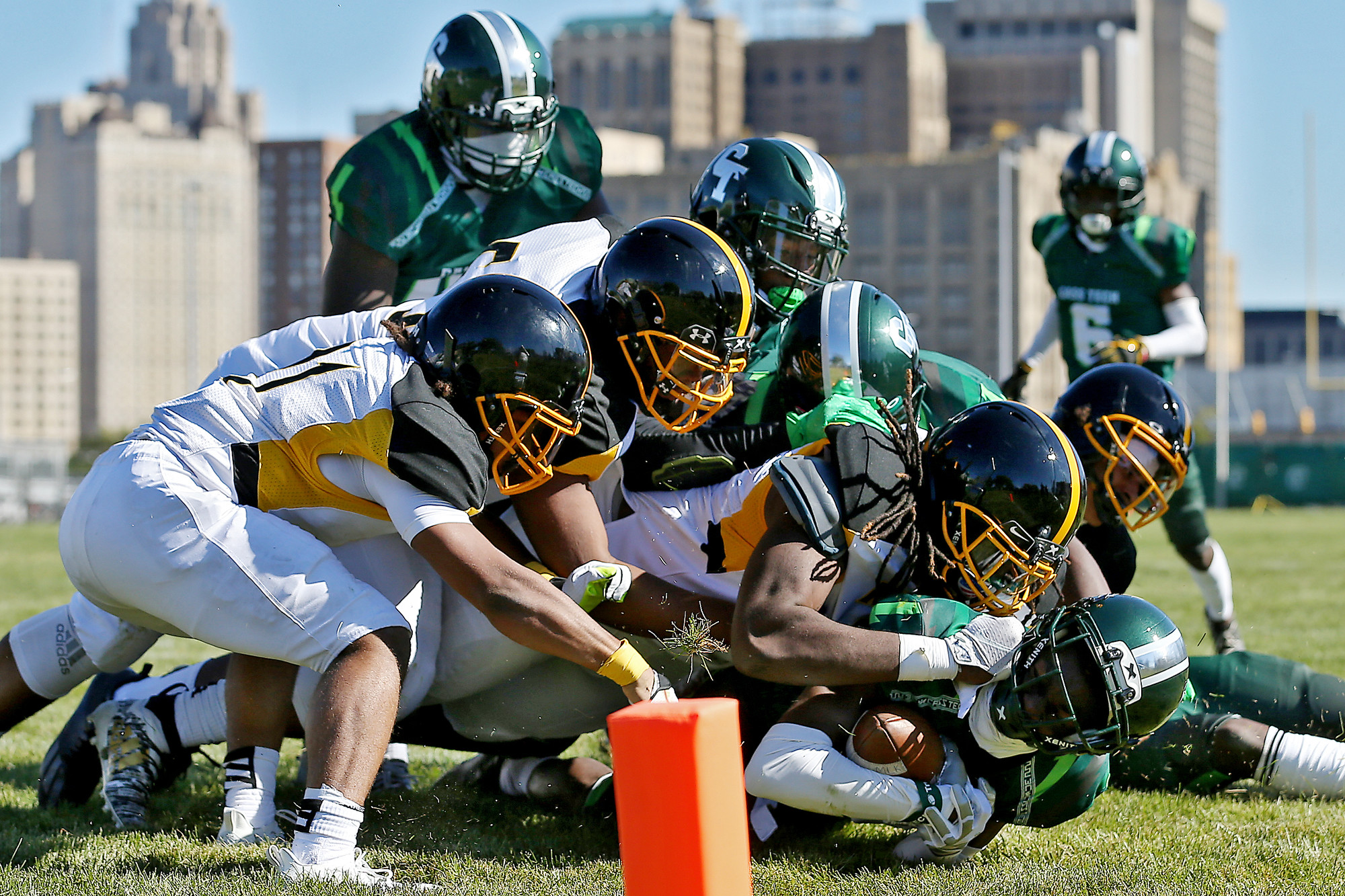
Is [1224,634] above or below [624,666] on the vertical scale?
below

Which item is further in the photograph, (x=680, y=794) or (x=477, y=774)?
(x=477, y=774)

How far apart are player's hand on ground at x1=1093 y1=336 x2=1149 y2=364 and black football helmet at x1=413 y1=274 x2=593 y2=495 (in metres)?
3.63

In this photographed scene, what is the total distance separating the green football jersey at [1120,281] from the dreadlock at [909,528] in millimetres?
3757

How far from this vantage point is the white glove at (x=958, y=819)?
3293 millimetres

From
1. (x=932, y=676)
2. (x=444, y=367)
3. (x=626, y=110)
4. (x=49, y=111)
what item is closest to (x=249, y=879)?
(x=444, y=367)

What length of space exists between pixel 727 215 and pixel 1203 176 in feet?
467

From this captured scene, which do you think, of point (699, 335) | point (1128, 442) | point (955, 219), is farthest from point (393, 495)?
point (955, 219)

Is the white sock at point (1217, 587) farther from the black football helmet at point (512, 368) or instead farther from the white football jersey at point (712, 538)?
the black football helmet at point (512, 368)

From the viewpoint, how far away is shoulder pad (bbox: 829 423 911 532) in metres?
3.37

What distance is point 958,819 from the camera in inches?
130

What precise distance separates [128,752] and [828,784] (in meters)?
1.93

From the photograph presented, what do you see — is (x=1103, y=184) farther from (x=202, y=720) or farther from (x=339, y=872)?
(x=339, y=872)

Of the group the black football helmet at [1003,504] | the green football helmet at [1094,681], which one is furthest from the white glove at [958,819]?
the black football helmet at [1003,504]

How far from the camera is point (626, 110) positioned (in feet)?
362
